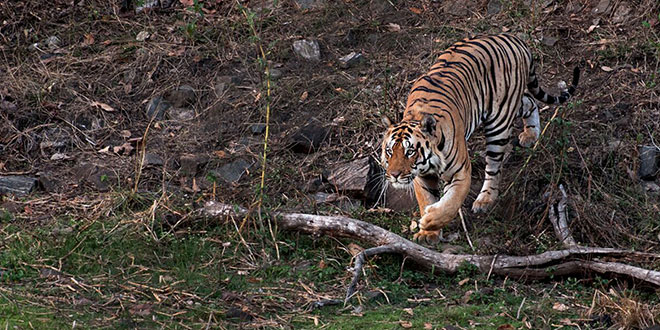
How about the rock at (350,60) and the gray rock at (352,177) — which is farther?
the rock at (350,60)

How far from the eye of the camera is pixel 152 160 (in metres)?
8.00

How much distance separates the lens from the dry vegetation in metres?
5.55

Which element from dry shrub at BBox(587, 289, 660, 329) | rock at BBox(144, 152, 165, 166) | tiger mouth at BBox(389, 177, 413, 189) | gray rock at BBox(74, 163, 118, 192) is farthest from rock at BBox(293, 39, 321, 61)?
dry shrub at BBox(587, 289, 660, 329)

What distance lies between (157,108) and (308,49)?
170 centimetres

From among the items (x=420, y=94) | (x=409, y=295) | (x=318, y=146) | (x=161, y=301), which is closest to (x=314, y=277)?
(x=409, y=295)

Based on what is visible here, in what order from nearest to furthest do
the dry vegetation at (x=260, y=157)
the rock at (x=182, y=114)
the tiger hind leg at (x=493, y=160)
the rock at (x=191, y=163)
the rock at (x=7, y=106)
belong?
the dry vegetation at (x=260, y=157) → the tiger hind leg at (x=493, y=160) → the rock at (x=191, y=163) → the rock at (x=7, y=106) → the rock at (x=182, y=114)

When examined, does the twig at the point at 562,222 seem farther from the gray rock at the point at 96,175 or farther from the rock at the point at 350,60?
the gray rock at the point at 96,175

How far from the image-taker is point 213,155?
26.5 ft

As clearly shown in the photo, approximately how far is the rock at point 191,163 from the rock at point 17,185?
49.2 inches

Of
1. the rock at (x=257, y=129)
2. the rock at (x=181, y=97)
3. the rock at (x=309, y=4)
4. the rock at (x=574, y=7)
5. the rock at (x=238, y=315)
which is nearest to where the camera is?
the rock at (x=238, y=315)

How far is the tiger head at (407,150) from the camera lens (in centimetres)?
638

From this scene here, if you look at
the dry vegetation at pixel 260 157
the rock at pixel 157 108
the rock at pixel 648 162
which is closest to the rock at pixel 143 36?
the dry vegetation at pixel 260 157

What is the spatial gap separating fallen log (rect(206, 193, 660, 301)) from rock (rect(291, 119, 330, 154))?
176 cm

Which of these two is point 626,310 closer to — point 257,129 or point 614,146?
point 614,146
